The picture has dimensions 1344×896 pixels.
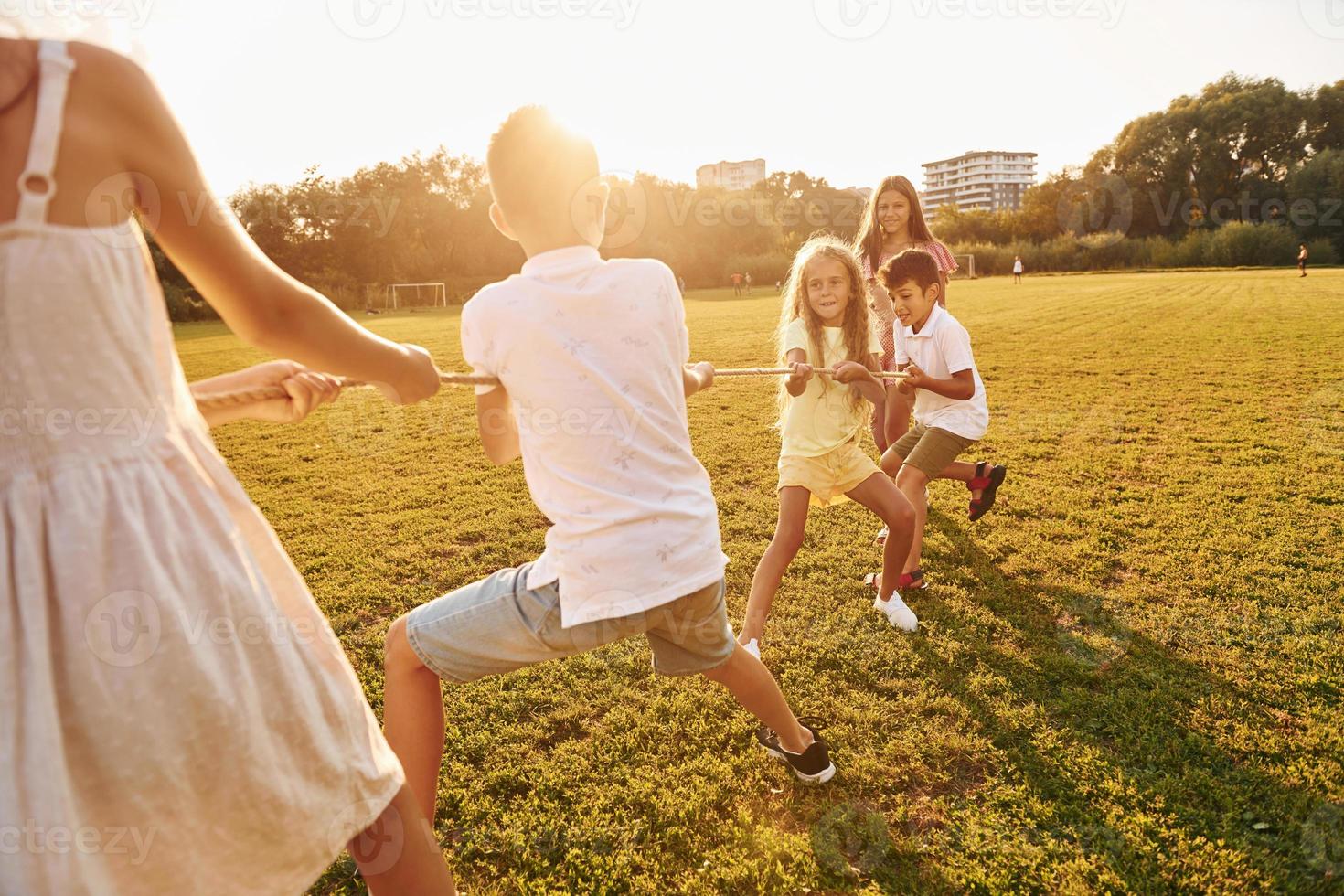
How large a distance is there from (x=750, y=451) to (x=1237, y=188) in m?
72.6

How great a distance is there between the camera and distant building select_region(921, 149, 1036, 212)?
183500 mm

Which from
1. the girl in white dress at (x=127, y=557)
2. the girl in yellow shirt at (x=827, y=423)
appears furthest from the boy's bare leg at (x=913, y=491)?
the girl in white dress at (x=127, y=557)

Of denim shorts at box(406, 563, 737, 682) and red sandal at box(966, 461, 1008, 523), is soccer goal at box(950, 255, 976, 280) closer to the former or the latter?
red sandal at box(966, 461, 1008, 523)

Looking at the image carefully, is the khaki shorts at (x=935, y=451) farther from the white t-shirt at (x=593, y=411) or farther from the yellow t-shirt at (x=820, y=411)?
the white t-shirt at (x=593, y=411)

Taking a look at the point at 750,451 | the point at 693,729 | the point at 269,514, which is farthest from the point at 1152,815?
the point at 269,514

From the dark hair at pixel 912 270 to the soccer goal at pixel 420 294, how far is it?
50237mm

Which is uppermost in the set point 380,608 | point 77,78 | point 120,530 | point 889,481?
point 77,78

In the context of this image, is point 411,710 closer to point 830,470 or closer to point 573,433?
point 573,433

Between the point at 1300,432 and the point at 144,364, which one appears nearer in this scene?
the point at 144,364

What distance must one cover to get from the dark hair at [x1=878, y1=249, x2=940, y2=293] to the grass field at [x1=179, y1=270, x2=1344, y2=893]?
178 cm

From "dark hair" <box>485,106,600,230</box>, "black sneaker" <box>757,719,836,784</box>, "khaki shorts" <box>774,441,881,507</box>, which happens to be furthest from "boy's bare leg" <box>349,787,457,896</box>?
"khaki shorts" <box>774,441,881,507</box>

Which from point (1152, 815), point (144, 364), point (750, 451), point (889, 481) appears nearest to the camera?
point (144, 364)

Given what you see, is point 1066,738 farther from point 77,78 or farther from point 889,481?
point 77,78

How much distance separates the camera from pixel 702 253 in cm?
6206
